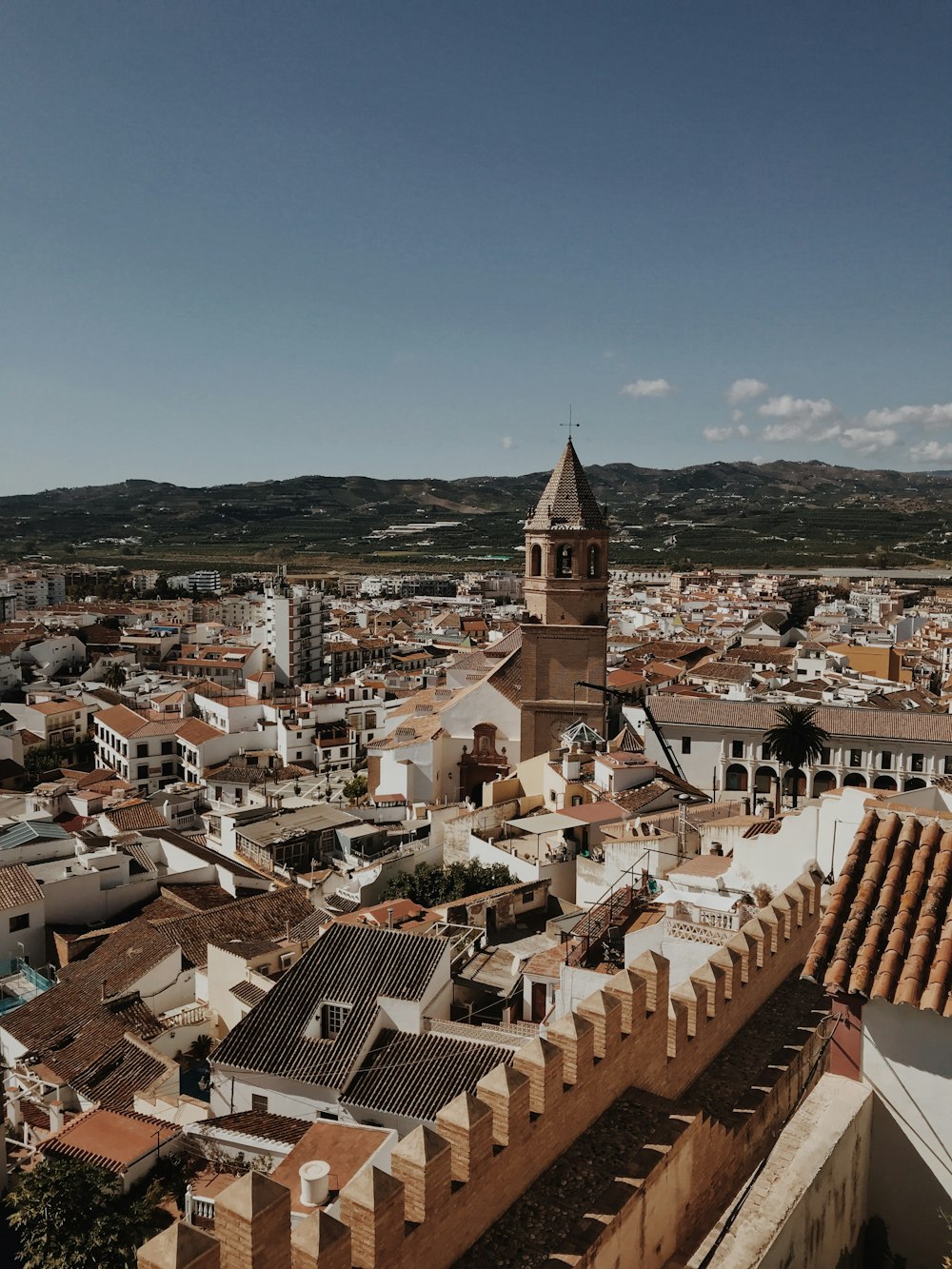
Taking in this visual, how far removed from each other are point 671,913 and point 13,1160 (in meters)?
9.31

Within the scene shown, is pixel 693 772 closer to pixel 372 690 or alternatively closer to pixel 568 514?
pixel 568 514

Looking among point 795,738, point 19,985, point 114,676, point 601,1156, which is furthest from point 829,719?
point 114,676

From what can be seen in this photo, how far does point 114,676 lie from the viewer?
59.9m

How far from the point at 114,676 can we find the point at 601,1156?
59.3 meters

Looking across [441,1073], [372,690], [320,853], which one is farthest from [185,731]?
[441,1073]

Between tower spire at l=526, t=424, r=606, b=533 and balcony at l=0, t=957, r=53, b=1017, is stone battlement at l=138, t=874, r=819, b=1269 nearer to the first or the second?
balcony at l=0, t=957, r=53, b=1017

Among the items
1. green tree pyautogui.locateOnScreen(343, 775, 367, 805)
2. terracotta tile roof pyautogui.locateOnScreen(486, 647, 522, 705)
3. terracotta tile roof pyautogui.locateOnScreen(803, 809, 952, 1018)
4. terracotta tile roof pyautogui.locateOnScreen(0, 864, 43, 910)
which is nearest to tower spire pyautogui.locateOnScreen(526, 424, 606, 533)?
terracotta tile roof pyautogui.locateOnScreen(486, 647, 522, 705)

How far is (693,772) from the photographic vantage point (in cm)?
3322

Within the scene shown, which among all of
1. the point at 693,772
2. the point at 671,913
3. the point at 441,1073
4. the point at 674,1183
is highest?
the point at 674,1183

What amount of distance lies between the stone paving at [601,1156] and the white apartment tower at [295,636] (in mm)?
52467

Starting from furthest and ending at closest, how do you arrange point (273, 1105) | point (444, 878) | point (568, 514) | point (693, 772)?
point (693, 772), point (568, 514), point (444, 878), point (273, 1105)

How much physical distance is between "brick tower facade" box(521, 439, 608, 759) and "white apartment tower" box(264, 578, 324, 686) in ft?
106

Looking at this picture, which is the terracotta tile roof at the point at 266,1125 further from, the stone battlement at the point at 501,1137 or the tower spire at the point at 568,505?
the tower spire at the point at 568,505

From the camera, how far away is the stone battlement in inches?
138
